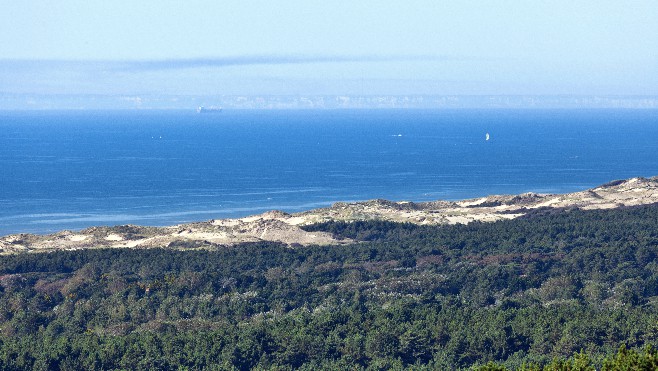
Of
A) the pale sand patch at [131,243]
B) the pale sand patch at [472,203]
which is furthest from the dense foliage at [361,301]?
the pale sand patch at [472,203]

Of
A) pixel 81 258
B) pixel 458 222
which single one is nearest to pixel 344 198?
pixel 458 222

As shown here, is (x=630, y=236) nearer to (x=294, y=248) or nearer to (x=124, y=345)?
(x=294, y=248)

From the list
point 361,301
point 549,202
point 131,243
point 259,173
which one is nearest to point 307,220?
point 131,243

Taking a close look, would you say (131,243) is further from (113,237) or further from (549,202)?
(549,202)

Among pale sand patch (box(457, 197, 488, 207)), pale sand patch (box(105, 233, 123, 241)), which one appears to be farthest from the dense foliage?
pale sand patch (box(457, 197, 488, 207))

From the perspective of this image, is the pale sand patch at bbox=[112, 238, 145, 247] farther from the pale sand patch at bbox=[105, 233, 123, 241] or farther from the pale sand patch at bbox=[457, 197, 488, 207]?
the pale sand patch at bbox=[457, 197, 488, 207]

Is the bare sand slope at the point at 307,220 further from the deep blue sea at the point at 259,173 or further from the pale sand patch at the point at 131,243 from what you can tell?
the deep blue sea at the point at 259,173
